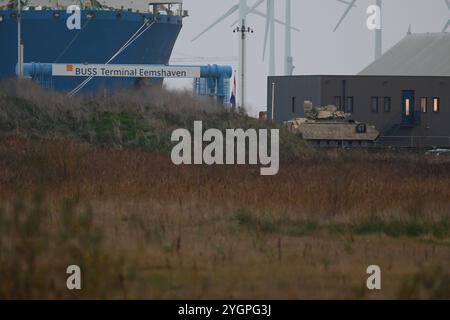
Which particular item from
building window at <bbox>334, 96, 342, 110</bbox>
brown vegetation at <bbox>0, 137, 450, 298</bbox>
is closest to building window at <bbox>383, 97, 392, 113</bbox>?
building window at <bbox>334, 96, 342, 110</bbox>

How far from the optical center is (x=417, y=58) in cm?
8806

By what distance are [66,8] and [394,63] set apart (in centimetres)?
2342

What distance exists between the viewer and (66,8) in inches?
3007

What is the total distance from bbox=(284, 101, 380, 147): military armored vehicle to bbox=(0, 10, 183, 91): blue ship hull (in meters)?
11.9

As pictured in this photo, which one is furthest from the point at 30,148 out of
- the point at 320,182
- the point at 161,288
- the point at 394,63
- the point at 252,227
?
the point at 394,63

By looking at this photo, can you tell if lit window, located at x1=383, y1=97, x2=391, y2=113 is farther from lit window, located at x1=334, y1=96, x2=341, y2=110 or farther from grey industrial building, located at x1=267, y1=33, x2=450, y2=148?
lit window, located at x1=334, y1=96, x2=341, y2=110

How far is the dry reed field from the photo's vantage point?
18.7 m

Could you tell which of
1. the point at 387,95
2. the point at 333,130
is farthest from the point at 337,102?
the point at 333,130

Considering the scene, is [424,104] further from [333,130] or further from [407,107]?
[333,130]

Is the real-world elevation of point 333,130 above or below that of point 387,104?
below

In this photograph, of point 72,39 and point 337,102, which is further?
point 72,39

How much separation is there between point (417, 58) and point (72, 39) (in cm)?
2409

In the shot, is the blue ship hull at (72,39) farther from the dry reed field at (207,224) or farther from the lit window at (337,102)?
the dry reed field at (207,224)

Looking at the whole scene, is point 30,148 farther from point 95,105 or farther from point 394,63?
point 394,63
